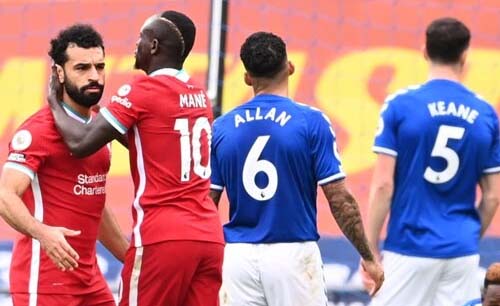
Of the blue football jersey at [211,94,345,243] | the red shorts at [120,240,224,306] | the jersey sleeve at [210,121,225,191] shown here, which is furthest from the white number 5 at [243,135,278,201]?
the red shorts at [120,240,224,306]

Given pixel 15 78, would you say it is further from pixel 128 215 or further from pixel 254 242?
pixel 254 242

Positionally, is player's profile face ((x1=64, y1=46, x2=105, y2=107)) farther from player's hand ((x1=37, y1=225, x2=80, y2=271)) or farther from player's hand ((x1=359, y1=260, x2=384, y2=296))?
player's hand ((x1=359, y1=260, x2=384, y2=296))

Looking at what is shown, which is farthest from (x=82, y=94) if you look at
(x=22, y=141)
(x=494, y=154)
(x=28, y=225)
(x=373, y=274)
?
(x=494, y=154)

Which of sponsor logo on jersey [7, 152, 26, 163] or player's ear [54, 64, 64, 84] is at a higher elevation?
player's ear [54, 64, 64, 84]

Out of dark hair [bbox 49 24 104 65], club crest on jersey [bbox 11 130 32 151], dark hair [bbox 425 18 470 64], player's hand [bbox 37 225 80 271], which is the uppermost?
dark hair [bbox 425 18 470 64]

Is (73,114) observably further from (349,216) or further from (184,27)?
(349,216)

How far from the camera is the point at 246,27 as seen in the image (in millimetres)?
12781

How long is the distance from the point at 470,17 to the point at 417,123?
17.7 ft

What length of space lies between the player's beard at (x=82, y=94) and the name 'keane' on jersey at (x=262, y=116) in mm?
733

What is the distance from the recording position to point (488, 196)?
7668mm

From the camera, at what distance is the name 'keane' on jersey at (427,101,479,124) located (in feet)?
24.5

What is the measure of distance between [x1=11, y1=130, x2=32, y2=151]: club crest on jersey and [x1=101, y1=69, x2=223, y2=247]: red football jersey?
0.38 meters

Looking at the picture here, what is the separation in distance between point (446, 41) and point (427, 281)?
3.87ft

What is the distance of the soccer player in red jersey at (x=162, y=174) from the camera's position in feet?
23.3
